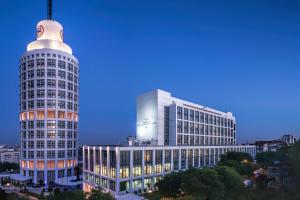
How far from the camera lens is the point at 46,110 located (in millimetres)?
110562

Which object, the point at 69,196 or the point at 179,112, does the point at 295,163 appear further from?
the point at 179,112

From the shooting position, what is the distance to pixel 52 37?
390ft

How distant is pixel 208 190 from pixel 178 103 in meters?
63.7

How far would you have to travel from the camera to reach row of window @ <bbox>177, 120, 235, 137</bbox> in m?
109

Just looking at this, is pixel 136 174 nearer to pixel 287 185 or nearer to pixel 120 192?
pixel 120 192

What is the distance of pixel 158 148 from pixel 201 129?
47495 millimetres

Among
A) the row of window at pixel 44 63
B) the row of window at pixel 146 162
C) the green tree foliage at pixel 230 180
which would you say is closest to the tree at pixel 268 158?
the row of window at pixel 146 162

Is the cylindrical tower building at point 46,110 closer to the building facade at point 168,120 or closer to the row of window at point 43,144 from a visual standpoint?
the row of window at point 43,144


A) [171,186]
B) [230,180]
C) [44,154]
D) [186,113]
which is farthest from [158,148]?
[44,154]

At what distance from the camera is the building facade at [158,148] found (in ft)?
235

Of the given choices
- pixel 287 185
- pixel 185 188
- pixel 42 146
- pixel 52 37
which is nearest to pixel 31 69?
pixel 52 37

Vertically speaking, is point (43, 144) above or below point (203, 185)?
below

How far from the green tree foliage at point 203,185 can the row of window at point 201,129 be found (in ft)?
185

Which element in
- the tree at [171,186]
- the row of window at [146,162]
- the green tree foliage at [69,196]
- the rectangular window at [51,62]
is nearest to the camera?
the green tree foliage at [69,196]
